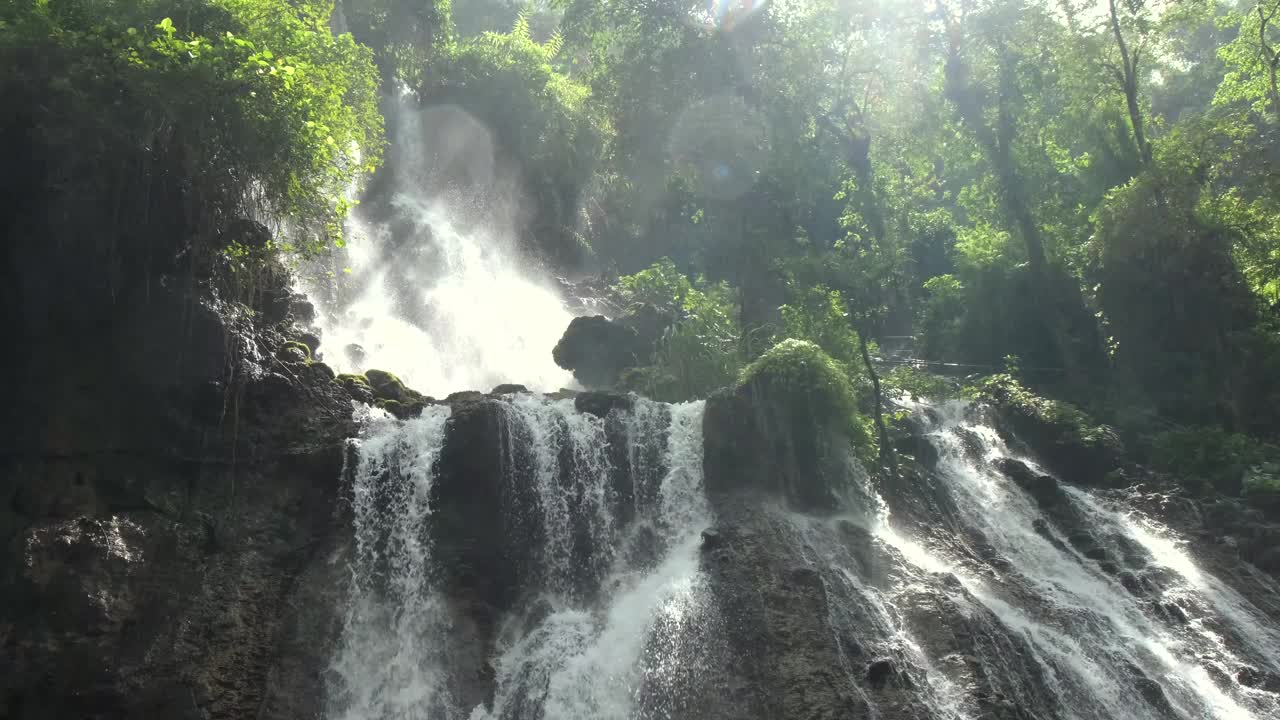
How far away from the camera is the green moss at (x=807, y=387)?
16406mm

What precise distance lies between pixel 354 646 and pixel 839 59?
24.5 m

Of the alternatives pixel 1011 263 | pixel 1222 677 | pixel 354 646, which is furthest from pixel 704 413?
pixel 1011 263

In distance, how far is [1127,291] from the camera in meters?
23.6

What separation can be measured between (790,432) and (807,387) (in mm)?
997

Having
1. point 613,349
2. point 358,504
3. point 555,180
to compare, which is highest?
point 555,180

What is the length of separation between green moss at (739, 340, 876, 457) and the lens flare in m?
12.5

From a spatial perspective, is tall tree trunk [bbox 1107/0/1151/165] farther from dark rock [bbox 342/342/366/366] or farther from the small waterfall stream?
dark rock [bbox 342/342/366/366]

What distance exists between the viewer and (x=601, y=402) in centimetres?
1605

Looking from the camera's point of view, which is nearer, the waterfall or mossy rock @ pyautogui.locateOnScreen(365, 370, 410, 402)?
the waterfall

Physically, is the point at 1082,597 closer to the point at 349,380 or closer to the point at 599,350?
the point at 599,350

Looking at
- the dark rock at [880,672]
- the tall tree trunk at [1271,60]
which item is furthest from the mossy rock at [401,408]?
the tall tree trunk at [1271,60]

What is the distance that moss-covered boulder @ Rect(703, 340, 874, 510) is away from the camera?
51.1ft

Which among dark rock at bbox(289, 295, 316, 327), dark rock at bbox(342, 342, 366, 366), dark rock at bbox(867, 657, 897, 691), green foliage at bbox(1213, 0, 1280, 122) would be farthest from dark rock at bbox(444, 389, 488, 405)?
green foliage at bbox(1213, 0, 1280, 122)

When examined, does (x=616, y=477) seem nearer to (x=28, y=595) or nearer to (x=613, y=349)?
(x=613, y=349)
